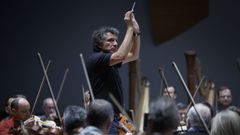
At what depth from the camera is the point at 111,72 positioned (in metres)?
4.38

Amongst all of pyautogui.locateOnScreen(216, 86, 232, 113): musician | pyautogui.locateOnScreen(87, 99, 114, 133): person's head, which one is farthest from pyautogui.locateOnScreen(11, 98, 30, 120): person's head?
pyautogui.locateOnScreen(216, 86, 232, 113): musician

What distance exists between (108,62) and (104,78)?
0.13m

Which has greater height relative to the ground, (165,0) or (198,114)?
(165,0)

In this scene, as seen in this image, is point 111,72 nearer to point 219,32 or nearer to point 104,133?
point 104,133

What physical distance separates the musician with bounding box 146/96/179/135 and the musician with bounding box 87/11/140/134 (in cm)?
142

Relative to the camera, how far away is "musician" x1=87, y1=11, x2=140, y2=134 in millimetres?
4301

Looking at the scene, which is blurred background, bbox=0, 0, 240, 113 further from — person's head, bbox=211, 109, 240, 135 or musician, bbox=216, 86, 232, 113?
person's head, bbox=211, 109, 240, 135

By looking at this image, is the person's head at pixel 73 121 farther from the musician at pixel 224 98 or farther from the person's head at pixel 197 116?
the musician at pixel 224 98

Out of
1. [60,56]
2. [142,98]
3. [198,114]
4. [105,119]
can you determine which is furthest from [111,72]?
[60,56]

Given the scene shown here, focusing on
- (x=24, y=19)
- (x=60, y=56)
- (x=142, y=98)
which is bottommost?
(x=142, y=98)

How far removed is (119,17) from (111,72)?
435 cm

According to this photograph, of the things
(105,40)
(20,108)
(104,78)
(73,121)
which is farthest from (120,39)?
(73,121)

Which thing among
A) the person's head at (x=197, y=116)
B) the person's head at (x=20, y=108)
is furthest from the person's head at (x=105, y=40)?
the person's head at (x=20, y=108)

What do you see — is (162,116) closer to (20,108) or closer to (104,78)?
(104,78)
